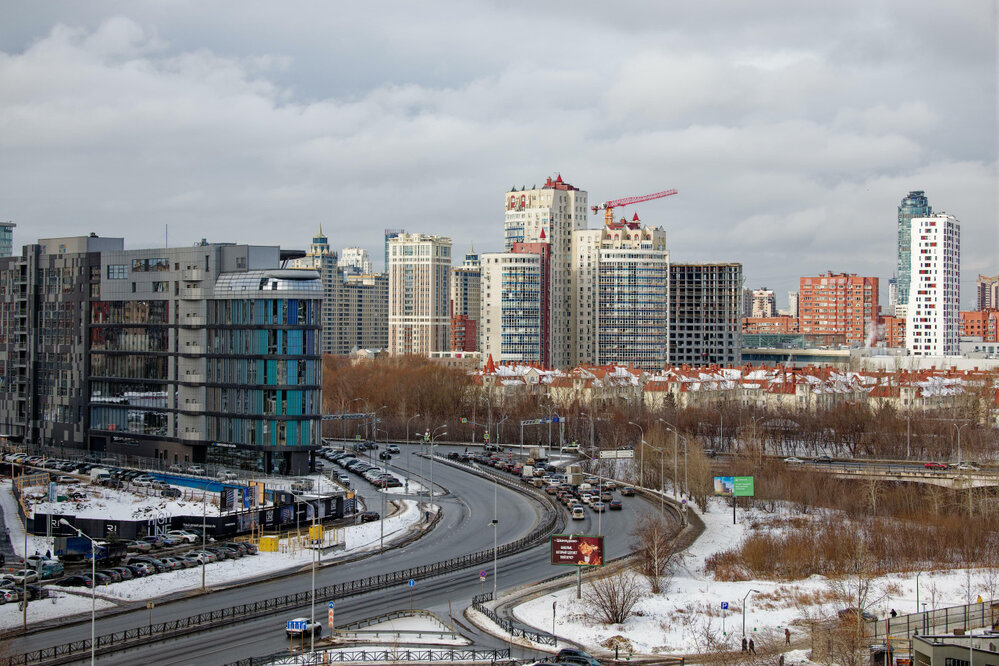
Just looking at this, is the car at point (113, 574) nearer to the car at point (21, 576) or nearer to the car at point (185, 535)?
the car at point (21, 576)

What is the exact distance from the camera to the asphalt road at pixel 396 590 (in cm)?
4172

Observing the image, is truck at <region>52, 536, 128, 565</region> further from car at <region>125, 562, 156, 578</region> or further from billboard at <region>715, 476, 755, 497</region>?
billboard at <region>715, 476, 755, 497</region>

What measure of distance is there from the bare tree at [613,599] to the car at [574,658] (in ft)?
19.4

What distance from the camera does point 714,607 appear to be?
50906mm

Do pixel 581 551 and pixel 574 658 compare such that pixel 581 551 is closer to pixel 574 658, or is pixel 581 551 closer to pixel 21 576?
pixel 574 658

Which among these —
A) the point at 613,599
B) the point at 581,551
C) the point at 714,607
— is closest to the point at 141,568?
the point at 581,551

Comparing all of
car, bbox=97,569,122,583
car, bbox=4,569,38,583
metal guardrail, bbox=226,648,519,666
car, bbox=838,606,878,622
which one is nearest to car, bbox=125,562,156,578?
car, bbox=97,569,122,583

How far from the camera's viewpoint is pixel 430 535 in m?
65.1

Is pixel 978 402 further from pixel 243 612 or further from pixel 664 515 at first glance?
pixel 243 612

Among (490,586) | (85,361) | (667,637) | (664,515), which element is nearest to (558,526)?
(664,515)

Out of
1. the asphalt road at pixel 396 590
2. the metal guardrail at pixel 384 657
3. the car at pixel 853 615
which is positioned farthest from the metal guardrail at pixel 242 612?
the car at pixel 853 615

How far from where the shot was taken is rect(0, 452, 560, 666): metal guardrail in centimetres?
4017

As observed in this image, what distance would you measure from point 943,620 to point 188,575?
33963mm

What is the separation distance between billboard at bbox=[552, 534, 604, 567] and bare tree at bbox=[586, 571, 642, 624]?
43.4 inches
